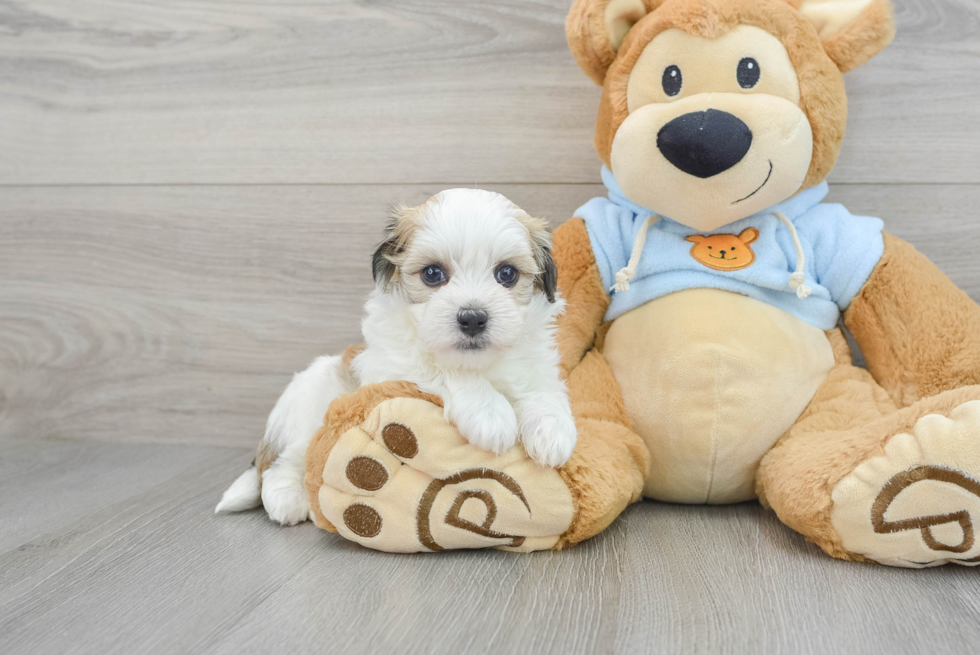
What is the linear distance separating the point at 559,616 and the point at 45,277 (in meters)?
1.79

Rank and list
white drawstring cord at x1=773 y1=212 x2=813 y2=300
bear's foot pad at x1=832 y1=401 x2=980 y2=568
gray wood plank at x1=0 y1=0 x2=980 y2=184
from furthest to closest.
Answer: gray wood plank at x1=0 y1=0 x2=980 y2=184, white drawstring cord at x1=773 y1=212 x2=813 y2=300, bear's foot pad at x1=832 y1=401 x2=980 y2=568

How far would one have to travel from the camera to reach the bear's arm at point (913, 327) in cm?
133

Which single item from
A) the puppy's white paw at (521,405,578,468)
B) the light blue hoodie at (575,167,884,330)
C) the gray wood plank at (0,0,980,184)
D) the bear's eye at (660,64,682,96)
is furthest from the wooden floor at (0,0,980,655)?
the bear's eye at (660,64,682,96)

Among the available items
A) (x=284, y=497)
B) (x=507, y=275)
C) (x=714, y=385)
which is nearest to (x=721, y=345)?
(x=714, y=385)

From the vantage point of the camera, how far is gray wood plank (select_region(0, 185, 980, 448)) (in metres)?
1.88

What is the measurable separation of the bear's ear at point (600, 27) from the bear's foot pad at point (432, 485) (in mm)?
777

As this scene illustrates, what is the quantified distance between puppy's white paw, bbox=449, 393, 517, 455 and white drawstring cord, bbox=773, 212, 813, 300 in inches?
24.3

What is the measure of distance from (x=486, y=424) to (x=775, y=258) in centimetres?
71

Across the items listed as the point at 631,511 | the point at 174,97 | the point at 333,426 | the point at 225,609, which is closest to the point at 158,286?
the point at 174,97

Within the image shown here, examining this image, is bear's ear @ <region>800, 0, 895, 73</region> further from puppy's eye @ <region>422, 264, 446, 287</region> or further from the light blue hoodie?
puppy's eye @ <region>422, 264, 446, 287</region>

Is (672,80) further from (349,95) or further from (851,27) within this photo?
(349,95)

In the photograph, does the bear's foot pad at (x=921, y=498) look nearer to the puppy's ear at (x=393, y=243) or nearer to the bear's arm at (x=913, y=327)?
the bear's arm at (x=913, y=327)

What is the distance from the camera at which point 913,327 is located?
1.37 metres

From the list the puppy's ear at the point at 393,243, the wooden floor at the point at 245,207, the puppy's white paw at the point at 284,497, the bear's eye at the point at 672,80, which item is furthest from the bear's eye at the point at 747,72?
the puppy's white paw at the point at 284,497
